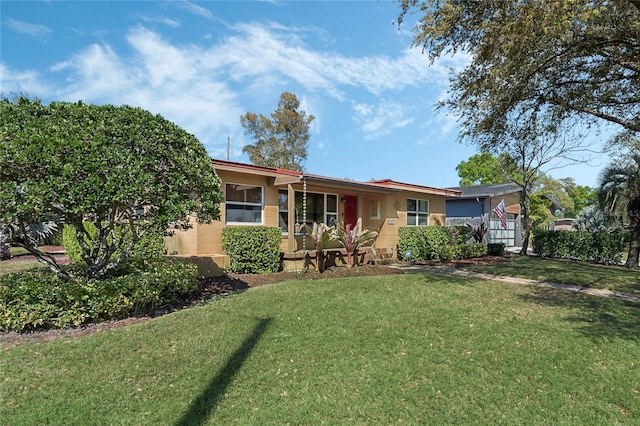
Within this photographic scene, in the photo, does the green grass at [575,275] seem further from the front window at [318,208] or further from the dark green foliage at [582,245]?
the front window at [318,208]

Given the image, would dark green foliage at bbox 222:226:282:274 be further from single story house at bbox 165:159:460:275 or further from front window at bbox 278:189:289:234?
front window at bbox 278:189:289:234

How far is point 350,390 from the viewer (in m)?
3.39

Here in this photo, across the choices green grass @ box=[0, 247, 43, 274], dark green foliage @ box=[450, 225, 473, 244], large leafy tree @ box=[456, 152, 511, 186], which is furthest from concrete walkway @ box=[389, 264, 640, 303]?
large leafy tree @ box=[456, 152, 511, 186]

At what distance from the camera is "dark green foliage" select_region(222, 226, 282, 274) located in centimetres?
944

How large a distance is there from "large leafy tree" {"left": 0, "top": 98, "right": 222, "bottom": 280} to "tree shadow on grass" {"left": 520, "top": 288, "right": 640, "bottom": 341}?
6.32 m

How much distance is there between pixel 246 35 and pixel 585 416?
36.4ft

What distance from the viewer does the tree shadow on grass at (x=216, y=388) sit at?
2.95 meters

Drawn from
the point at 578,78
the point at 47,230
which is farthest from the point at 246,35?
the point at 47,230

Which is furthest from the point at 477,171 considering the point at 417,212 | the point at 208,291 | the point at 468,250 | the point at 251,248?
the point at 208,291

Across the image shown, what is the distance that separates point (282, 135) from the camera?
35.2 metres

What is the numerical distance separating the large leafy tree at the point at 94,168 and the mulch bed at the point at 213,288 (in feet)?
3.93

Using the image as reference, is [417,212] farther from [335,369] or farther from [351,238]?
[335,369]

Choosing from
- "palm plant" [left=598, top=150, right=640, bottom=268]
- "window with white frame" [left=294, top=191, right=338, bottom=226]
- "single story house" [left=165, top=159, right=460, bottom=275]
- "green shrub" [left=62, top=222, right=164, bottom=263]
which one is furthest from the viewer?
"palm plant" [left=598, top=150, right=640, bottom=268]

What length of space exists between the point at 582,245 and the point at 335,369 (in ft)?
50.3
